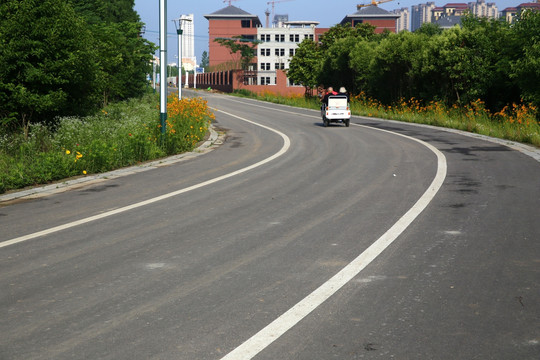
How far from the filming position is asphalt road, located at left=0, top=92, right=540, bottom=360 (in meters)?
4.20

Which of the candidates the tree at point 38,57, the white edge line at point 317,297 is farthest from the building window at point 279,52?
the white edge line at point 317,297

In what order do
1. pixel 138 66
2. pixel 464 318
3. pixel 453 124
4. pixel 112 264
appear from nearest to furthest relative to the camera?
1. pixel 464 318
2. pixel 112 264
3. pixel 453 124
4. pixel 138 66

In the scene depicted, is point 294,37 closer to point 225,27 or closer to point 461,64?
point 225,27

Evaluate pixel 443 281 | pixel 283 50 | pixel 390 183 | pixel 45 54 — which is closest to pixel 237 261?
pixel 443 281

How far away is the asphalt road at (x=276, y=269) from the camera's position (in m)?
4.20

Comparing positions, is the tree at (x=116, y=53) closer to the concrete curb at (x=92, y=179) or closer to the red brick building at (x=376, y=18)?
the concrete curb at (x=92, y=179)

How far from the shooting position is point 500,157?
1480 cm

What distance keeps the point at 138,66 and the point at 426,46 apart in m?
17.6

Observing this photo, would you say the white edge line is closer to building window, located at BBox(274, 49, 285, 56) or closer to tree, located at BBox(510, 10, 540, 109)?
tree, located at BBox(510, 10, 540, 109)

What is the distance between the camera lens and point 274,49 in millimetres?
114812

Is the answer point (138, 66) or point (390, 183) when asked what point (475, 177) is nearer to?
point (390, 183)

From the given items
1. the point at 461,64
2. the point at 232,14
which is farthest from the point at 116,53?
the point at 232,14

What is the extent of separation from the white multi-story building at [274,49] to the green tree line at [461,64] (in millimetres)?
67300

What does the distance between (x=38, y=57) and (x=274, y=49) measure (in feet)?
324
